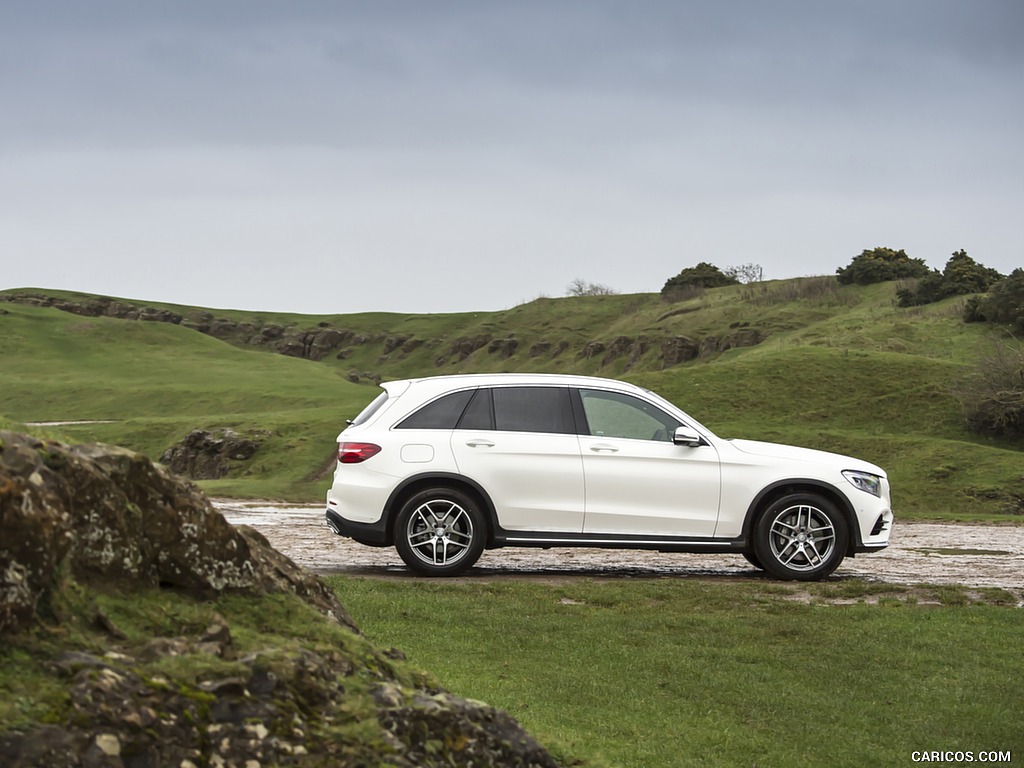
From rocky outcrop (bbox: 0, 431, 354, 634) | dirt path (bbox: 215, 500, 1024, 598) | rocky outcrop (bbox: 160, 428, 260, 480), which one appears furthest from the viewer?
rocky outcrop (bbox: 160, 428, 260, 480)

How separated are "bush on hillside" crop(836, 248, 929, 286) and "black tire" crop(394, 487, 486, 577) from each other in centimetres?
7225

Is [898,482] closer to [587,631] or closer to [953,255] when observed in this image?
[587,631]

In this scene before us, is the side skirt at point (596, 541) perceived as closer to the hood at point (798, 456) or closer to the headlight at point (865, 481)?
the hood at point (798, 456)

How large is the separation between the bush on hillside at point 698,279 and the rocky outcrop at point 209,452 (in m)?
67.4

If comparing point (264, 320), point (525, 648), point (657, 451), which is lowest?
point (525, 648)

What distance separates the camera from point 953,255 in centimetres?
7662

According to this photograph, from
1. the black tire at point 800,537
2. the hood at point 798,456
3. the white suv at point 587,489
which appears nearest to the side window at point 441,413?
the white suv at point 587,489

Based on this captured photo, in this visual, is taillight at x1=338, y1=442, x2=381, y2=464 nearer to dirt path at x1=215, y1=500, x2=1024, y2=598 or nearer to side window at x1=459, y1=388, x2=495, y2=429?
side window at x1=459, y1=388, x2=495, y2=429

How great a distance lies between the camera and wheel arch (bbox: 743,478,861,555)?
39.1 ft

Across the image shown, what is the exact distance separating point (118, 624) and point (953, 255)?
3157 inches

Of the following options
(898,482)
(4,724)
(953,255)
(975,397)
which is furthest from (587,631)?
(953,255)

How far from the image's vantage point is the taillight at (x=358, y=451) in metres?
11.8

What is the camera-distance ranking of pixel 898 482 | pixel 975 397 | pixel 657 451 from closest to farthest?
pixel 657 451
pixel 898 482
pixel 975 397

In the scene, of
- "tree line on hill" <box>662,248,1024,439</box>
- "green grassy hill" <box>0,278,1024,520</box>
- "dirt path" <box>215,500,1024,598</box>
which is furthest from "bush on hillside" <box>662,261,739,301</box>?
"dirt path" <box>215,500,1024,598</box>
